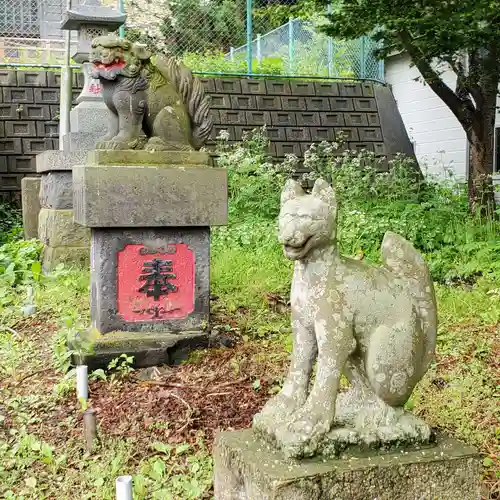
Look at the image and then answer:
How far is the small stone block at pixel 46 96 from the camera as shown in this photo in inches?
408

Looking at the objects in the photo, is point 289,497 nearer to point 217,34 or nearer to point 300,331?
point 300,331

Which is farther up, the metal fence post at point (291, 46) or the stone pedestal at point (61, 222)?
the metal fence post at point (291, 46)

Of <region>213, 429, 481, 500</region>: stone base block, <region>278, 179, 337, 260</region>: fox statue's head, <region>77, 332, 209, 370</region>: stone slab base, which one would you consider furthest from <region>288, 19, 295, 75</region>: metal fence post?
<region>213, 429, 481, 500</region>: stone base block

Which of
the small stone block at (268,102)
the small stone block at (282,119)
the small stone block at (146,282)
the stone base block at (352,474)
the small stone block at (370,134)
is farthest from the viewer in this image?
the small stone block at (370,134)

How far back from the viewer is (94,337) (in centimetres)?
432

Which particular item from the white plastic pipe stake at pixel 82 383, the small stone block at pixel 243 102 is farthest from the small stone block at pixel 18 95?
the white plastic pipe stake at pixel 82 383

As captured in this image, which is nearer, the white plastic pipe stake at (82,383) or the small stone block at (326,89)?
the white plastic pipe stake at (82,383)

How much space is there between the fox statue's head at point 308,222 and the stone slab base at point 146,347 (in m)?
2.28

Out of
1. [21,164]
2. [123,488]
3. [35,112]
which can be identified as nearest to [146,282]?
[123,488]

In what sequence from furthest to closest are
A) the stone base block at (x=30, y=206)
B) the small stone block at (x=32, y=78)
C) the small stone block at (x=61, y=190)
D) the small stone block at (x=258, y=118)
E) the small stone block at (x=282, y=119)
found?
the small stone block at (x=282, y=119)
the small stone block at (x=258, y=118)
the small stone block at (x=32, y=78)
the stone base block at (x=30, y=206)
the small stone block at (x=61, y=190)

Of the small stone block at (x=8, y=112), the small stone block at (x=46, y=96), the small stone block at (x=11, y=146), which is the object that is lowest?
the small stone block at (x=11, y=146)

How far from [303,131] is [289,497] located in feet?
31.8

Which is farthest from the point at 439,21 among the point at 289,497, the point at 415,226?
the point at 289,497

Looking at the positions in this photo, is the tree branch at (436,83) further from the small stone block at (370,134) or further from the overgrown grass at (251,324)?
the small stone block at (370,134)
